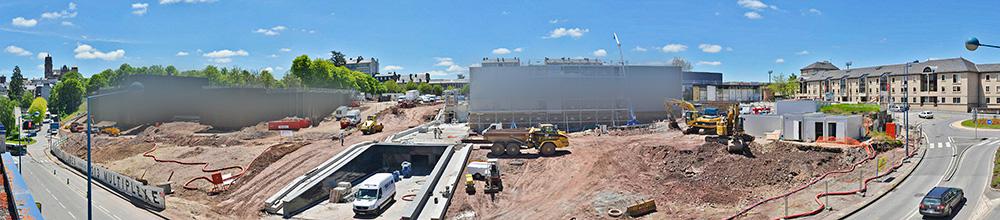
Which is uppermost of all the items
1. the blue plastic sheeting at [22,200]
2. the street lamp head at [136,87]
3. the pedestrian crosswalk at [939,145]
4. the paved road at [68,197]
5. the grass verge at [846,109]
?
the street lamp head at [136,87]

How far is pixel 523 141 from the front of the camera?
37.4 m

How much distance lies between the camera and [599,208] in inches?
1010

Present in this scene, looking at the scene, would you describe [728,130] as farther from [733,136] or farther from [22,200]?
[22,200]

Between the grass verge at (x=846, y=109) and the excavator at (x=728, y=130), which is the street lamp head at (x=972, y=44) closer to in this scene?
the excavator at (x=728, y=130)

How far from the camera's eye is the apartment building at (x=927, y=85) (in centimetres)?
6272

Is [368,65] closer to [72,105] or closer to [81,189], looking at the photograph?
[72,105]

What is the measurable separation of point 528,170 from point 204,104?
44.6 metres

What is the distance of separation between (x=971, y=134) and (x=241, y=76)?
91559 millimetres

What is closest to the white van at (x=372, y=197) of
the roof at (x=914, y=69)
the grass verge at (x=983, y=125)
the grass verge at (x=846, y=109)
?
the grass verge at (x=846, y=109)

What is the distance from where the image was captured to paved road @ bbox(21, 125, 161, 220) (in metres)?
25.9

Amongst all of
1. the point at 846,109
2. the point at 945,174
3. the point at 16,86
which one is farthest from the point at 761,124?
the point at 16,86

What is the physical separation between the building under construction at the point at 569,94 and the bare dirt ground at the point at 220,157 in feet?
28.0

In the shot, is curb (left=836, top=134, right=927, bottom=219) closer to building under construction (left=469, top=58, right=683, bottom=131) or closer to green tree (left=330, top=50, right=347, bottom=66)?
building under construction (left=469, top=58, right=683, bottom=131)

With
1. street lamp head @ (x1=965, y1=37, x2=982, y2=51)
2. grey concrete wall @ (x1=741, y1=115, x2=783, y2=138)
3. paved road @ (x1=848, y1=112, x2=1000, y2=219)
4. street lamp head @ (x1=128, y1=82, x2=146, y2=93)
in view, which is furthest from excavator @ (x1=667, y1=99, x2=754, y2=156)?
street lamp head @ (x1=128, y1=82, x2=146, y2=93)
